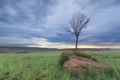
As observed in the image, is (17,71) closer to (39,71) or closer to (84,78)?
(39,71)

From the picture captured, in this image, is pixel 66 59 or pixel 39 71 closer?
pixel 39 71

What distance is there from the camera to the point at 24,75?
9430mm

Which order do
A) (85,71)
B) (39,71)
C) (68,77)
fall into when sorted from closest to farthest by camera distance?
(68,77) → (85,71) → (39,71)

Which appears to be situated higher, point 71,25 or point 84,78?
point 71,25

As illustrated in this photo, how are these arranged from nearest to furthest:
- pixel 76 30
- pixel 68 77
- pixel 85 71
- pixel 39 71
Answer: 1. pixel 68 77
2. pixel 85 71
3. pixel 39 71
4. pixel 76 30

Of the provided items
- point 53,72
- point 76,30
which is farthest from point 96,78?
point 76,30

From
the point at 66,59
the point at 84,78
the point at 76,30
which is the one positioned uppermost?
the point at 76,30

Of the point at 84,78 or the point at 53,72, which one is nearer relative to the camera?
the point at 84,78

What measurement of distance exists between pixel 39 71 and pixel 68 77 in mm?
1906

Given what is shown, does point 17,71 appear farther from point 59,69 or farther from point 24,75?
point 59,69

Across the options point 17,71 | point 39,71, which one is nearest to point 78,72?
point 39,71

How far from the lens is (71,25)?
183ft

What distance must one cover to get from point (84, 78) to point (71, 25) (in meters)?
47.3

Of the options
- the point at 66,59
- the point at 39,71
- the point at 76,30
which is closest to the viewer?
the point at 39,71
